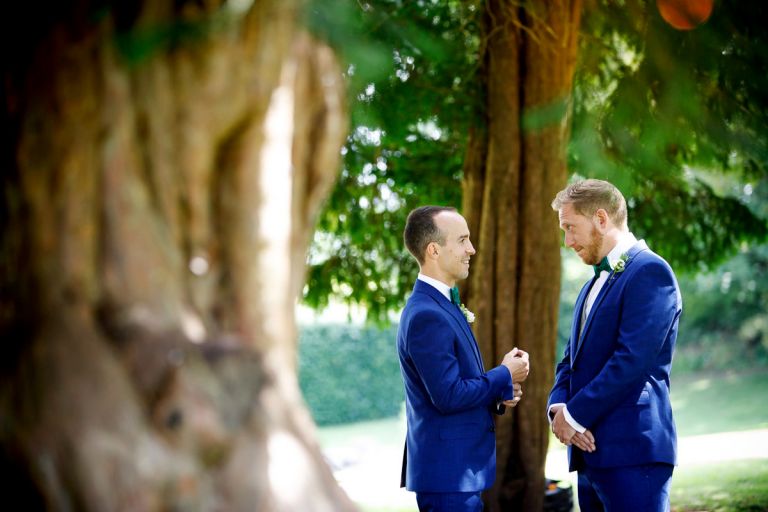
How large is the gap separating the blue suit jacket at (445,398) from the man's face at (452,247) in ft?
0.41

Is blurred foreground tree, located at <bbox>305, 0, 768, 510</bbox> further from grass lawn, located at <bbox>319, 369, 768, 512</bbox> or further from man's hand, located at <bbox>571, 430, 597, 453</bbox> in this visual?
grass lawn, located at <bbox>319, 369, 768, 512</bbox>

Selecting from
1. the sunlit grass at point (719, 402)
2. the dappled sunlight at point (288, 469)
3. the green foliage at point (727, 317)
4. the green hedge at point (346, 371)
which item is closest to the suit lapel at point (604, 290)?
the dappled sunlight at point (288, 469)

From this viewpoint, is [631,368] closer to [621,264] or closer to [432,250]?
[621,264]

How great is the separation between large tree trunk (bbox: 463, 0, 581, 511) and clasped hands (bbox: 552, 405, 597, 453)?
2090 millimetres

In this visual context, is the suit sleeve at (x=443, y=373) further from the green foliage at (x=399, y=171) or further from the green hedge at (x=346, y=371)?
the green hedge at (x=346, y=371)

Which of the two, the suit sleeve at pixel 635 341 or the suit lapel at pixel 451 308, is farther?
the suit lapel at pixel 451 308

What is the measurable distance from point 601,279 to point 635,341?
0.46 meters

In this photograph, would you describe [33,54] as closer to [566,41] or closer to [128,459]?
[128,459]

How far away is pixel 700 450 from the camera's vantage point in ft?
39.4

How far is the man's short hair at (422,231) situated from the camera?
150 inches

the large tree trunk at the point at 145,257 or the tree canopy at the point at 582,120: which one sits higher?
the tree canopy at the point at 582,120

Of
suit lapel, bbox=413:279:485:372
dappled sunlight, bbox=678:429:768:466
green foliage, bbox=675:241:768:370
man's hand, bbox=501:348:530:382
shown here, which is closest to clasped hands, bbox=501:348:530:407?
man's hand, bbox=501:348:530:382

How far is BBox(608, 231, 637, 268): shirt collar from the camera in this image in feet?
12.4

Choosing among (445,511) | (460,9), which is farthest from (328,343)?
(445,511)
